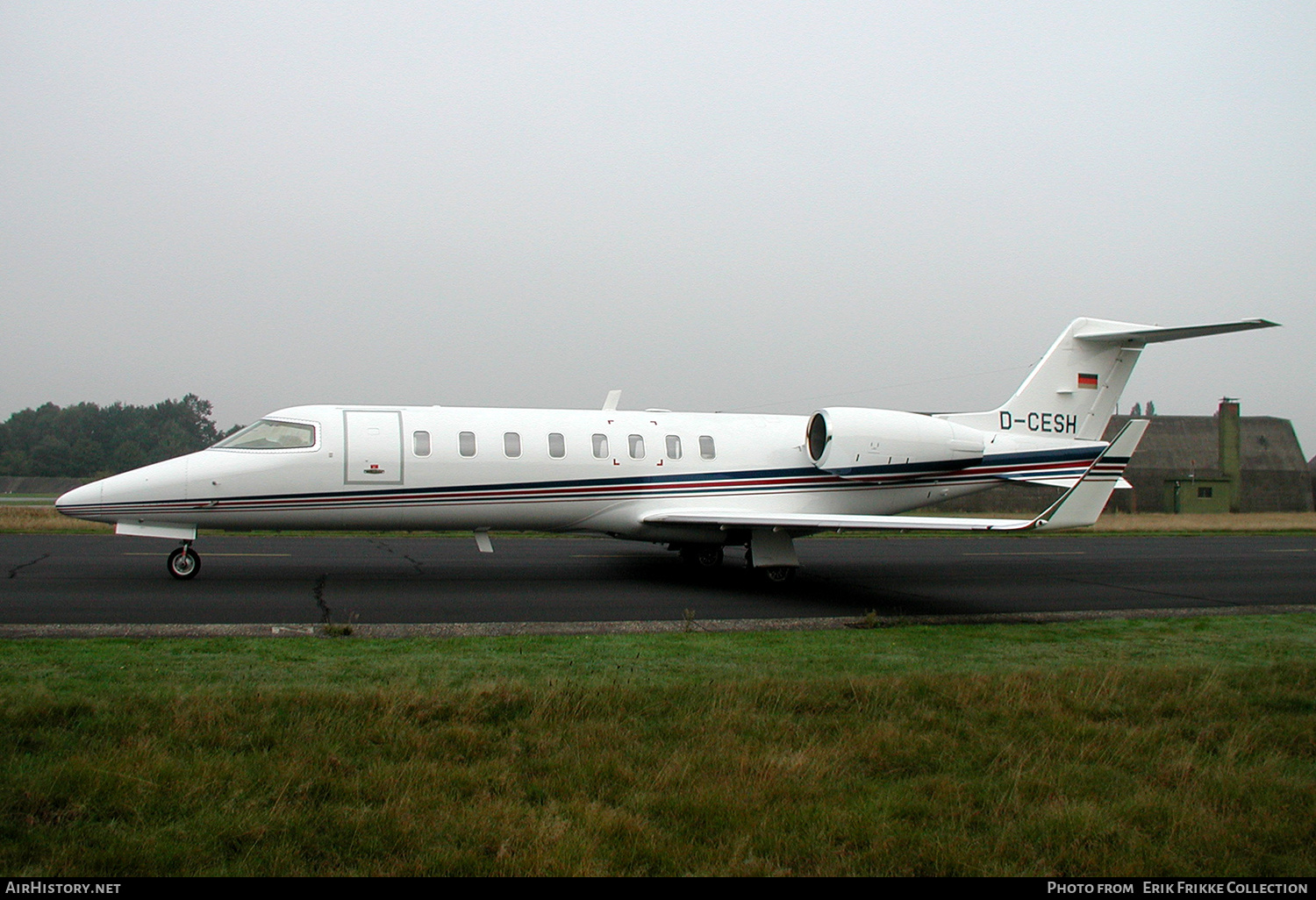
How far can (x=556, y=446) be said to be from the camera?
15492 mm

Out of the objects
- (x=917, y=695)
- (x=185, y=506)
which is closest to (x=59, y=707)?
(x=917, y=695)

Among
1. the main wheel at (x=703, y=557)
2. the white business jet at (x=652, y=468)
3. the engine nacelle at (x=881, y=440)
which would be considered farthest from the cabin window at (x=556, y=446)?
the engine nacelle at (x=881, y=440)

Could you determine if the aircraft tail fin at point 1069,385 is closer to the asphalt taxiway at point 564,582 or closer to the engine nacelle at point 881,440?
the engine nacelle at point 881,440

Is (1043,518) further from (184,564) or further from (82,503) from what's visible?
(82,503)

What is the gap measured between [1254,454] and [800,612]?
186 ft

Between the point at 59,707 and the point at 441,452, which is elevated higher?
the point at 441,452

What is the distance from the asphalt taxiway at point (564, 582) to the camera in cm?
1157

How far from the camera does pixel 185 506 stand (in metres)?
13.9

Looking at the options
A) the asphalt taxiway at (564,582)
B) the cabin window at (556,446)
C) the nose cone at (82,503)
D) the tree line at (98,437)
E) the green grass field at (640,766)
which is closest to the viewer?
the green grass field at (640,766)

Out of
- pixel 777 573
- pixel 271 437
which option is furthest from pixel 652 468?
pixel 271 437

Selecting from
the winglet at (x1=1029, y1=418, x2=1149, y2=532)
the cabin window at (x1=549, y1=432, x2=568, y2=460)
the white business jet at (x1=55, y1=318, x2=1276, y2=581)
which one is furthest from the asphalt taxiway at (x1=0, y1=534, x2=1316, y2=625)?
the cabin window at (x1=549, y1=432, x2=568, y2=460)

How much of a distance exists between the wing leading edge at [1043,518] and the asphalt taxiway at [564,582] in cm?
111

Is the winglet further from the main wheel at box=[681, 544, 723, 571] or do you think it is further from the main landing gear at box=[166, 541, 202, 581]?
the main landing gear at box=[166, 541, 202, 581]

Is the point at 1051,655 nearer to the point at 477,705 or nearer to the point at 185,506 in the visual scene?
the point at 477,705
